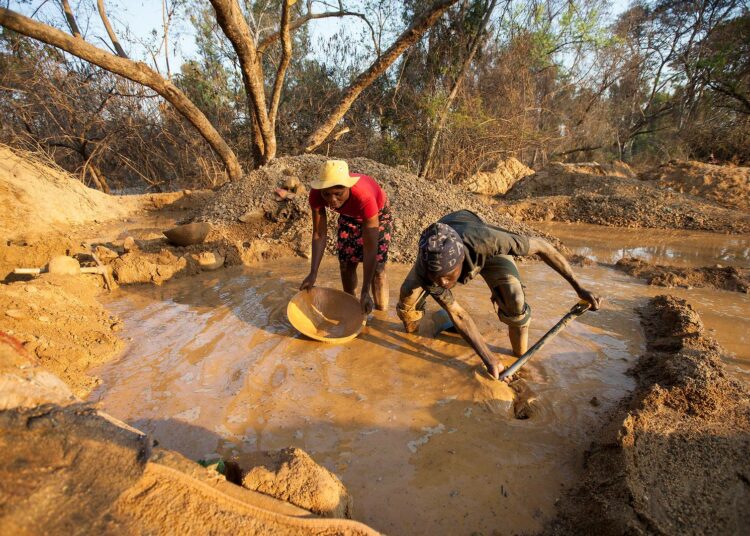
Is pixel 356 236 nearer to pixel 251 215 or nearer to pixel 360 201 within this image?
pixel 360 201

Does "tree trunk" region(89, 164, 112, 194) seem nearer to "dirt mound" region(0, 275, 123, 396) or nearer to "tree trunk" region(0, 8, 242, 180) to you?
"tree trunk" region(0, 8, 242, 180)

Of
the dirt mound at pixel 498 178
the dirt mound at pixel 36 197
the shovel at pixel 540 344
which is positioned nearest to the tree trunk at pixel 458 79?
the dirt mound at pixel 498 178

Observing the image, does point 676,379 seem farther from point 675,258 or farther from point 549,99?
point 549,99

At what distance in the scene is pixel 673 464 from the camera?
1670mm

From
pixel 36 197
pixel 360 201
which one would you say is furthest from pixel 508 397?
pixel 36 197

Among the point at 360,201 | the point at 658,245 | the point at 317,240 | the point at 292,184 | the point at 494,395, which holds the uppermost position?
the point at 292,184

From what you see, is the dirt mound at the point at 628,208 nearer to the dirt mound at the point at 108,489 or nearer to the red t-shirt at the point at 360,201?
the red t-shirt at the point at 360,201

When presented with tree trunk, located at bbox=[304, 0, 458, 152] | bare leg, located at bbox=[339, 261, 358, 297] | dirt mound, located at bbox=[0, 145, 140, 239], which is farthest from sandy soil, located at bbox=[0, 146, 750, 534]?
tree trunk, located at bbox=[304, 0, 458, 152]

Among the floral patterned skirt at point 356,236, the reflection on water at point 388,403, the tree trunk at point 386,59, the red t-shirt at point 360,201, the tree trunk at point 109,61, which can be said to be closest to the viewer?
the reflection on water at point 388,403

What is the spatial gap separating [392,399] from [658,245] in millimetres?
6274

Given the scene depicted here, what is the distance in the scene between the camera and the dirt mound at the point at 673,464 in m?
1.48

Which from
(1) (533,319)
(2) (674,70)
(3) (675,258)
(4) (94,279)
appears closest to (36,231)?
(4) (94,279)

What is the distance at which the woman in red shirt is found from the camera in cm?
263

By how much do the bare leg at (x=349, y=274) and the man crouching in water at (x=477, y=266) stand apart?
32.0 inches
